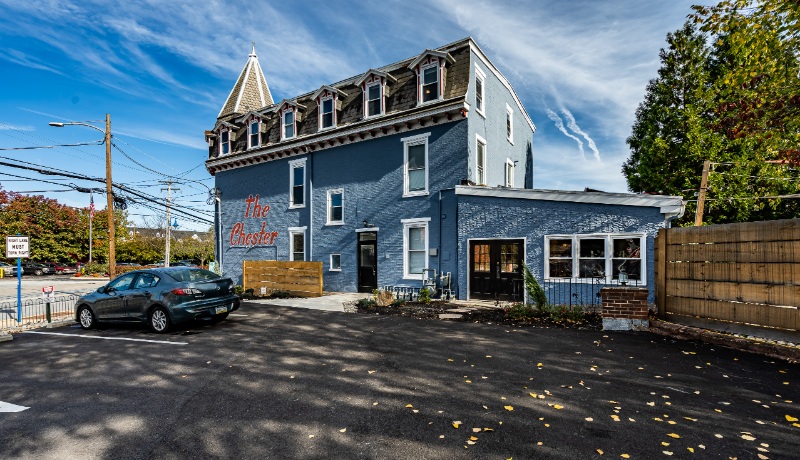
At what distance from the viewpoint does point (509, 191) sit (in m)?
12.6

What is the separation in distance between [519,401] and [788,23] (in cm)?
1096

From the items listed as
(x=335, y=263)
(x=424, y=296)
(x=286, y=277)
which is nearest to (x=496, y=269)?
(x=424, y=296)

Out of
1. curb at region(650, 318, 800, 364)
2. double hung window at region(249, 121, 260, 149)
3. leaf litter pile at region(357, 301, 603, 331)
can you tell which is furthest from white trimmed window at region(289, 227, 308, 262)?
curb at region(650, 318, 800, 364)

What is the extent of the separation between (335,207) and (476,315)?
31.8 ft

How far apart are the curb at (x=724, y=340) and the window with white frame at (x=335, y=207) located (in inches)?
504

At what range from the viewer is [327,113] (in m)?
17.8

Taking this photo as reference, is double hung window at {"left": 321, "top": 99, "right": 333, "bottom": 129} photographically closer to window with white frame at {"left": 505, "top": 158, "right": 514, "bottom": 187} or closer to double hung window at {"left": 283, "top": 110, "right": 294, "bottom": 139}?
double hung window at {"left": 283, "top": 110, "right": 294, "bottom": 139}

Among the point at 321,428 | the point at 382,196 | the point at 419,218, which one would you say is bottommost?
the point at 321,428

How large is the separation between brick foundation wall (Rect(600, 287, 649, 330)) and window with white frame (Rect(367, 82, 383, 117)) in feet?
39.3

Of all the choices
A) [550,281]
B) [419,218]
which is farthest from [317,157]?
[550,281]

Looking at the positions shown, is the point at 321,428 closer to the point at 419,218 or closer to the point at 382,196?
the point at 419,218

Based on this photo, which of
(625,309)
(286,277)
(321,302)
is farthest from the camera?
(286,277)

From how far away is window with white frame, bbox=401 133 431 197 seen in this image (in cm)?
1480

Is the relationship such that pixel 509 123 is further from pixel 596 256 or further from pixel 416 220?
pixel 596 256
